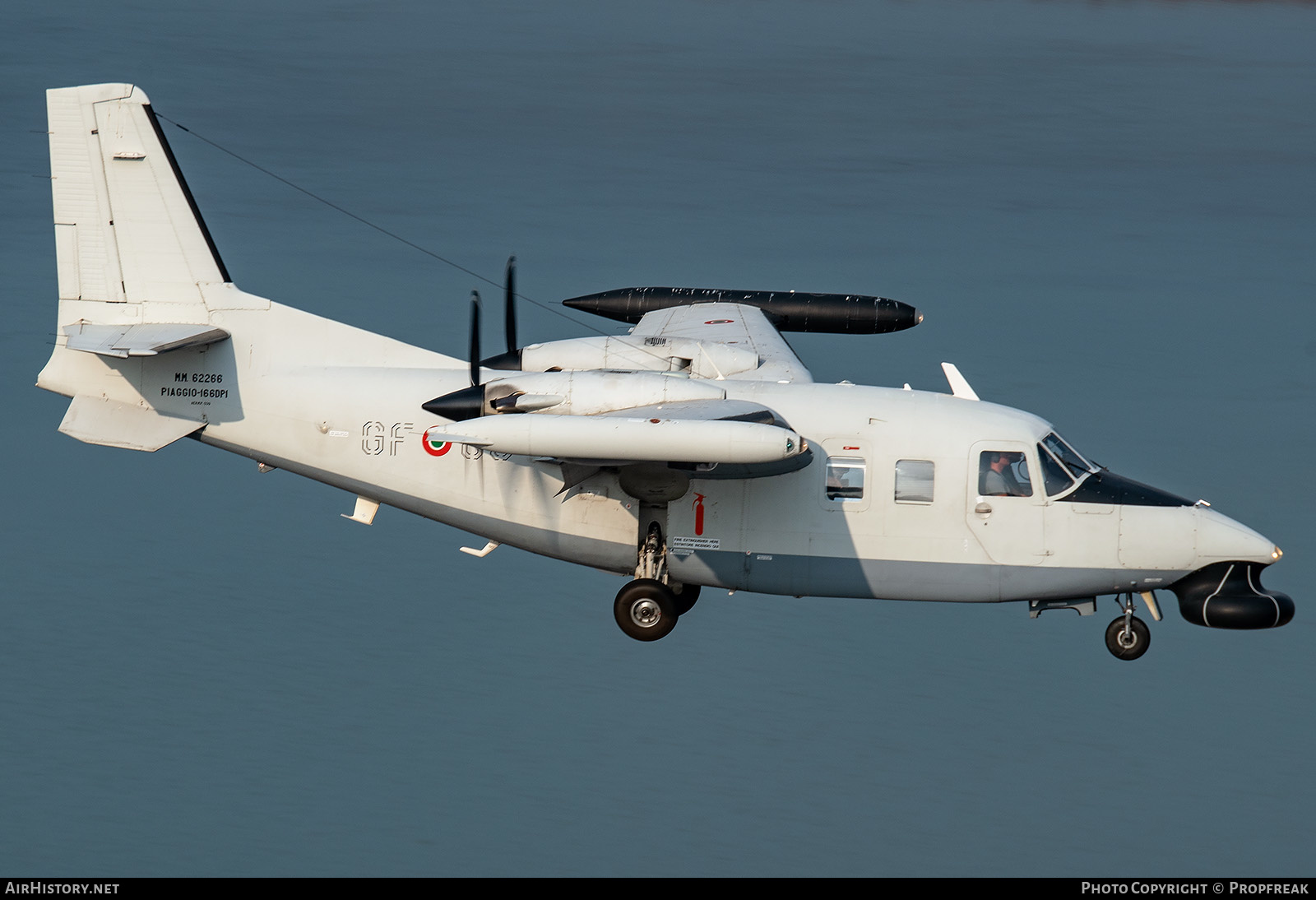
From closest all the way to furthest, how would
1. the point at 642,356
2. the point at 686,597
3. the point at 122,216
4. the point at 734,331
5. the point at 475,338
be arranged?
1. the point at 475,338
2. the point at 122,216
3. the point at 686,597
4. the point at 642,356
5. the point at 734,331

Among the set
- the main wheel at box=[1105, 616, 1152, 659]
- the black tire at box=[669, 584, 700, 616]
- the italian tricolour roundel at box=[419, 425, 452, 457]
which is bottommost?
the main wheel at box=[1105, 616, 1152, 659]

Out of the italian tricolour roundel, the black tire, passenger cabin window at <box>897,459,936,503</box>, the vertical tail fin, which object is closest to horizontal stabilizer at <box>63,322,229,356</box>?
the vertical tail fin

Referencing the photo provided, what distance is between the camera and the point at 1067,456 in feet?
65.6

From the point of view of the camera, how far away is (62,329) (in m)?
20.7

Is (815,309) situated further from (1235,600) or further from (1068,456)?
(1235,600)

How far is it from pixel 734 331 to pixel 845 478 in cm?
544

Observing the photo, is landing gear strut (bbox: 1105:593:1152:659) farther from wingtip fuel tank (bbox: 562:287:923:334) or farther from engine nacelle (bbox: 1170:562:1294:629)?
wingtip fuel tank (bbox: 562:287:923:334)

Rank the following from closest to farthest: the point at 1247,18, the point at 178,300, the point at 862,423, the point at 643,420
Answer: the point at 643,420 < the point at 862,423 < the point at 178,300 < the point at 1247,18

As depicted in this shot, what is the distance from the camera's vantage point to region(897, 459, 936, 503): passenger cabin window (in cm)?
1953

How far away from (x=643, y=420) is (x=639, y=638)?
13.2 feet

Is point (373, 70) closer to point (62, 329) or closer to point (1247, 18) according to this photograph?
point (62, 329)

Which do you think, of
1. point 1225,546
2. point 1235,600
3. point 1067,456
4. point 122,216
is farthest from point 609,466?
point 1235,600

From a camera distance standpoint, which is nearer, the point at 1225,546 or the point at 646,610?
the point at 1225,546

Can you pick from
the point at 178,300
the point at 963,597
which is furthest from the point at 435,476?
the point at 963,597
